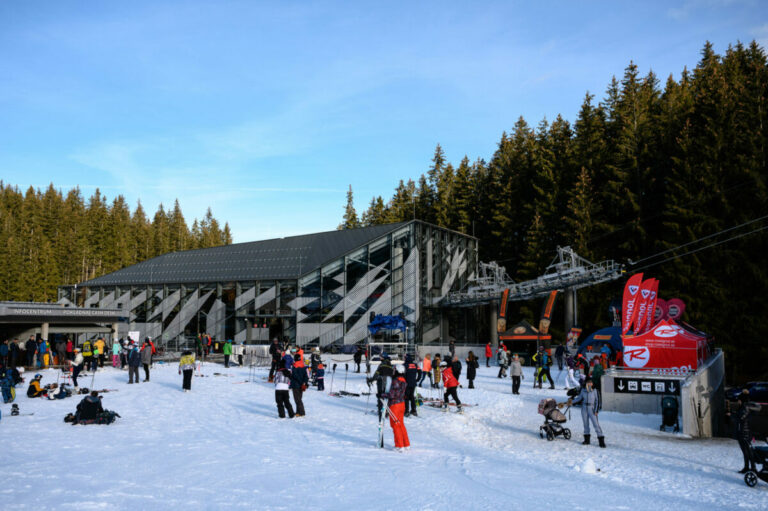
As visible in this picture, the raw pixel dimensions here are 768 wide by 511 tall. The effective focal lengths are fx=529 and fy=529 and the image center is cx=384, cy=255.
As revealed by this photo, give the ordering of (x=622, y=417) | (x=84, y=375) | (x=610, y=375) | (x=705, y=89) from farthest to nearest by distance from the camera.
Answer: (x=705, y=89) < (x=84, y=375) < (x=610, y=375) < (x=622, y=417)

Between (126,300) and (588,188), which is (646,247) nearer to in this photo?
(588,188)

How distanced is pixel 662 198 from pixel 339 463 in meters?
39.1

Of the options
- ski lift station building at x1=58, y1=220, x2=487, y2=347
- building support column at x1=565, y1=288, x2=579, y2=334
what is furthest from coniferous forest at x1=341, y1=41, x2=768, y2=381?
ski lift station building at x1=58, y1=220, x2=487, y2=347

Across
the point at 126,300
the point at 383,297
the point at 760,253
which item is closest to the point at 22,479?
the point at 383,297

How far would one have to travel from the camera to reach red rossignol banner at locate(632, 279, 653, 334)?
771 inches

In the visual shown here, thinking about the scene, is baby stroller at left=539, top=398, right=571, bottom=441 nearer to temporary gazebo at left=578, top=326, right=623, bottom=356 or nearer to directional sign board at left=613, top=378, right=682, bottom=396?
directional sign board at left=613, top=378, right=682, bottom=396

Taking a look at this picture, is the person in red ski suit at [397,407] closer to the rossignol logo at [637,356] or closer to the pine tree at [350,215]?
the rossignol logo at [637,356]

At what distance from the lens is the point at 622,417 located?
16.2m

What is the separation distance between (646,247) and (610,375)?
84.4 ft

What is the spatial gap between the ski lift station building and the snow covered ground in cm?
2119

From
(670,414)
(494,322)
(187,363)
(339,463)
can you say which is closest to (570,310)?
(494,322)

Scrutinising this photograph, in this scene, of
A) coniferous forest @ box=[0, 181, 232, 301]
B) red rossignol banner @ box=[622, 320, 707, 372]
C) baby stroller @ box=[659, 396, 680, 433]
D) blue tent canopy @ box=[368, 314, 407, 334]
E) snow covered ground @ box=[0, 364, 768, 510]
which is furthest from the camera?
coniferous forest @ box=[0, 181, 232, 301]

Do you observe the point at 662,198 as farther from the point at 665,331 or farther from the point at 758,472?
the point at 758,472

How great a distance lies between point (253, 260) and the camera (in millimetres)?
42156
